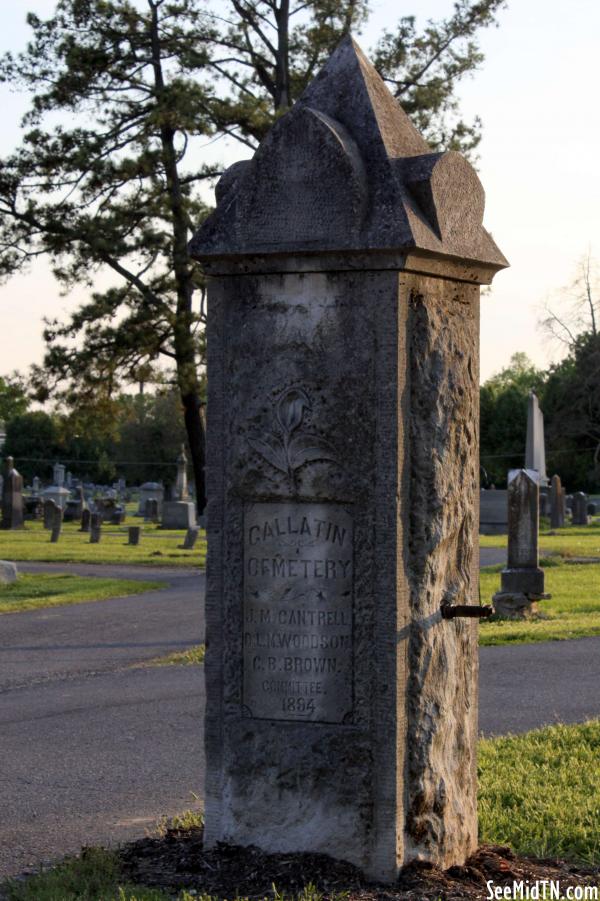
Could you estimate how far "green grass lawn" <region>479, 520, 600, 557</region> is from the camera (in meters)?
27.9

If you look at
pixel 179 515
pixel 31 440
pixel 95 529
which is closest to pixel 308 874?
pixel 95 529

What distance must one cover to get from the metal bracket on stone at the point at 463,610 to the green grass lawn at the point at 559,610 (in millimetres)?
7742

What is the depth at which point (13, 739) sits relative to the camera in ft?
27.4

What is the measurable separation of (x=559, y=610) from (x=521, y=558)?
93cm

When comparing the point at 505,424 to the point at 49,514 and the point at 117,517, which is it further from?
the point at 49,514

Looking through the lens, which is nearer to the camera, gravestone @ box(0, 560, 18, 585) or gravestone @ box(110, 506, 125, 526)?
gravestone @ box(0, 560, 18, 585)

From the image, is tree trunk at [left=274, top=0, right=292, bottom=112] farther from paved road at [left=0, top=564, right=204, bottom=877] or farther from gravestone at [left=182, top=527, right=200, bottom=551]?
paved road at [left=0, top=564, right=204, bottom=877]

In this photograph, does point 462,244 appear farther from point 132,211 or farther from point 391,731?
point 132,211

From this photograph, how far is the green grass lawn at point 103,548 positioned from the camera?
26.0 metres

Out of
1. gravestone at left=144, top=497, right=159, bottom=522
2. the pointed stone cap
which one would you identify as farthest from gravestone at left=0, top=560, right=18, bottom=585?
gravestone at left=144, top=497, right=159, bottom=522

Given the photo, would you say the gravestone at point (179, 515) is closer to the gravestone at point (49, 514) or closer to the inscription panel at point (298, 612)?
the gravestone at point (49, 514)

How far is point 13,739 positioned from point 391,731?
13.0 feet

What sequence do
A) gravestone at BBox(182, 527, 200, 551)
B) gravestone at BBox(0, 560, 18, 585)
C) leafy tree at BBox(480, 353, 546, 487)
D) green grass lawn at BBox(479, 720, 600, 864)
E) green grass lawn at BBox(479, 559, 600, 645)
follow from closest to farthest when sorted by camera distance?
green grass lawn at BBox(479, 720, 600, 864) < green grass lawn at BBox(479, 559, 600, 645) < gravestone at BBox(0, 560, 18, 585) < gravestone at BBox(182, 527, 200, 551) < leafy tree at BBox(480, 353, 546, 487)

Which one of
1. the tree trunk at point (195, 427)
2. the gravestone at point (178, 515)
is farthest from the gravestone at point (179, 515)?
the tree trunk at point (195, 427)
